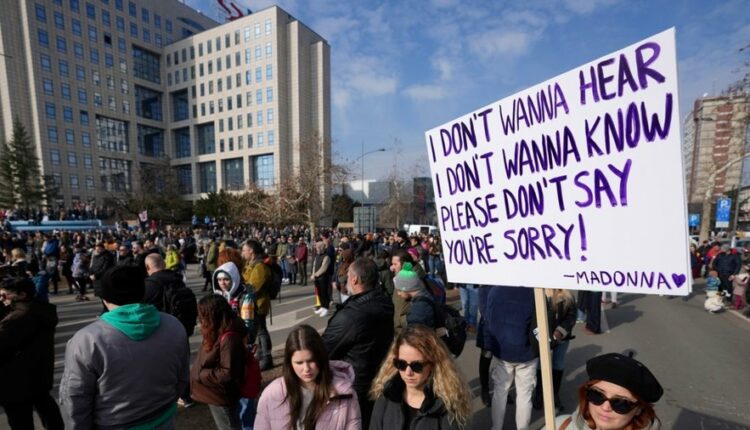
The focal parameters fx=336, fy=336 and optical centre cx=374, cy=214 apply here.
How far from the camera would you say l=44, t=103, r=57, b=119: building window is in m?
45.9

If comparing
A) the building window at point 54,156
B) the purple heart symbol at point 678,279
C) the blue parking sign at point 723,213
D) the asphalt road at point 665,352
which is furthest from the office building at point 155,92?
the purple heart symbol at point 678,279

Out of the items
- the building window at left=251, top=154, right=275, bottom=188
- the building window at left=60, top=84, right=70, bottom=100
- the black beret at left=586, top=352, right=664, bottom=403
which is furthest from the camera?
the building window at left=251, top=154, right=275, bottom=188

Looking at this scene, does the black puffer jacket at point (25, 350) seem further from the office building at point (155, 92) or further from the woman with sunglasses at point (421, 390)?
the office building at point (155, 92)

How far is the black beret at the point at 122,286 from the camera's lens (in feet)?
6.15

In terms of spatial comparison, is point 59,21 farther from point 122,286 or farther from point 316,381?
point 316,381

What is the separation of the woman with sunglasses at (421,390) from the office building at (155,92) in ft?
143

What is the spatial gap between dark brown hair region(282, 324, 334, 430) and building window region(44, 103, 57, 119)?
63988mm

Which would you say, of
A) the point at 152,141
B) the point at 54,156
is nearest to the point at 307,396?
the point at 54,156

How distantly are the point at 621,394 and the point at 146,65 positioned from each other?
242ft

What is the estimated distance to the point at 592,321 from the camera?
6066 mm

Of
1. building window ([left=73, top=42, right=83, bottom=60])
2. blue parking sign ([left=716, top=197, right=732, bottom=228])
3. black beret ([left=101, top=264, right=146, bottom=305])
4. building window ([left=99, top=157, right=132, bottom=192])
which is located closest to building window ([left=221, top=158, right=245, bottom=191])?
building window ([left=99, top=157, right=132, bottom=192])

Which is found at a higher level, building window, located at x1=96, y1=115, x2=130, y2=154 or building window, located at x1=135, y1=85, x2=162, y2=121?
building window, located at x1=135, y1=85, x2=162, y2=121

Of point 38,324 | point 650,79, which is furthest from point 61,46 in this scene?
point 650,79

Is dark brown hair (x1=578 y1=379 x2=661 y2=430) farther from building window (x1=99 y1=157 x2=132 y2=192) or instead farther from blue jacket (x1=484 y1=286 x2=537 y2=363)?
building window (x1=99 y1=157 x2=132 y2=192)
